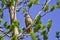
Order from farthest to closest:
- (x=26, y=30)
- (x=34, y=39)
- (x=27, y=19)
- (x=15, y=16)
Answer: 1. (x=27, y=19)
2. (x=15, y=16)
3. (x=26, y=30)
4. (x=34, y=39)

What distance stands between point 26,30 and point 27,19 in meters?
1.05

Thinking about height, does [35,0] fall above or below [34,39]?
above

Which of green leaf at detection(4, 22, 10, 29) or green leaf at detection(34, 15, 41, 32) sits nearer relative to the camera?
green leaf at detection(34, 15, 41, 32)

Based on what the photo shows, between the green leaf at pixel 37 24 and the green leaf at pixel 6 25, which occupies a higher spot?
the green leaf at pixel 37 24

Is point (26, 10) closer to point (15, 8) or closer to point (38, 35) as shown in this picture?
point (15, 8)

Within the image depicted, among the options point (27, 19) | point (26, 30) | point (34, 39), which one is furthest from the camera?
point (27, 19)

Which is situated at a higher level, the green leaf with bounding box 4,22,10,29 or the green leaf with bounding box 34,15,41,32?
the green leaf with bounding box 34,15,41,32

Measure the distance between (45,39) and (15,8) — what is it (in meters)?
1.29

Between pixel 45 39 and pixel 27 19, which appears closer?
pixel 45 39

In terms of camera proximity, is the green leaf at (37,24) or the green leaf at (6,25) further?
the green leaf at (6,25)

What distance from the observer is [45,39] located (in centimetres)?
648

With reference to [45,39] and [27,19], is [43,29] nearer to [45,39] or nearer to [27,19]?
[45,39]

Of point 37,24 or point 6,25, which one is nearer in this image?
point 37,24

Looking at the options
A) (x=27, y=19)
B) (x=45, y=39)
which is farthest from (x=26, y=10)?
(x=45, y=39)
